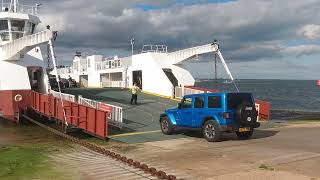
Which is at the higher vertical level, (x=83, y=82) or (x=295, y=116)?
(x=83, y=82)

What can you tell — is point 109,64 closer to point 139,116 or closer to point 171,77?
point 171,77

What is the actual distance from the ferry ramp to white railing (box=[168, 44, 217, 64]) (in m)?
3.72

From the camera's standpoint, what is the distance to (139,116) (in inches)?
947

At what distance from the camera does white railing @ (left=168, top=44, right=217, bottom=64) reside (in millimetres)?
31859

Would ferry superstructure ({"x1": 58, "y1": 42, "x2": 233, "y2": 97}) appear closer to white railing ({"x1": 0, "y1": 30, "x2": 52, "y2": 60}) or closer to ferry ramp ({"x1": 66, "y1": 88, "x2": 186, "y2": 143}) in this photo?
ferry ramp ({"x1": 66, "y1": 88, "x2": 186, "y2": 143})

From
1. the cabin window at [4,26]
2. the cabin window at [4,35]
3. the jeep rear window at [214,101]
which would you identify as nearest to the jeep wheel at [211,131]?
the jeep rear window at [214,101]

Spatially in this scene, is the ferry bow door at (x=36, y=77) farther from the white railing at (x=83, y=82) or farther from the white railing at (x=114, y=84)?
the white railing at (x=83, y=82)

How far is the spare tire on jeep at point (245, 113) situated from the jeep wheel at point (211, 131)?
2.86ft

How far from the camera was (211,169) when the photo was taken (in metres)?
11.7

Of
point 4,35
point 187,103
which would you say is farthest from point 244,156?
point 4,35

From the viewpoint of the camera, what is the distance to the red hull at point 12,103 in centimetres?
2769

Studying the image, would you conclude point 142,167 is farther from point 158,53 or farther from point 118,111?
point 158,53

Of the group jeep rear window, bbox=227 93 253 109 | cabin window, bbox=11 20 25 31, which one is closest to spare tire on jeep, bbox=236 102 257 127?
jeep rear window, bbox=227 93 253 109

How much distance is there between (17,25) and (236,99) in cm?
1940
